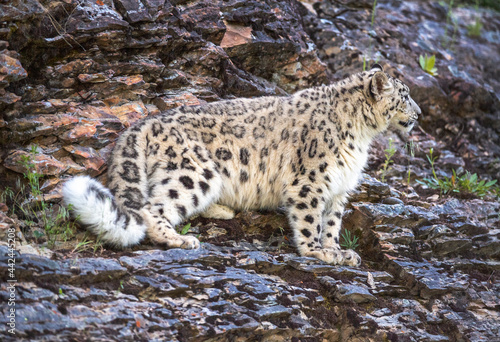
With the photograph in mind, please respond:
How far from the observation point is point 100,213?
4453mm

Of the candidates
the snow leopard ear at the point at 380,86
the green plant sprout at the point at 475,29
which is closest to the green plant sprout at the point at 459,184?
the snow leopard ear at the point at 380,86

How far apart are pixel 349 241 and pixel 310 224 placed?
66cm

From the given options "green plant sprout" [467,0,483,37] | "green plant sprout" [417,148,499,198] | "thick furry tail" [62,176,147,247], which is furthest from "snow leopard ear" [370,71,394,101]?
"green plant sprout" [467,0,483,37]

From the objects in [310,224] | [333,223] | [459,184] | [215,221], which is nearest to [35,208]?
[215,221]

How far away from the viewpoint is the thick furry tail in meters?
4.40

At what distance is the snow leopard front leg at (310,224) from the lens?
5258 millimetres

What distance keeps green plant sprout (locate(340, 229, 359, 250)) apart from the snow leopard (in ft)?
0.76

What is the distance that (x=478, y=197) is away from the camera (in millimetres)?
7137

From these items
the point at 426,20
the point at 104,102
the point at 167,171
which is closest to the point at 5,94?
the point at 104,102

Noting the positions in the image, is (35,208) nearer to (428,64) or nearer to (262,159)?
(262,159)

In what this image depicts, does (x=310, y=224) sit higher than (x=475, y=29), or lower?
lower

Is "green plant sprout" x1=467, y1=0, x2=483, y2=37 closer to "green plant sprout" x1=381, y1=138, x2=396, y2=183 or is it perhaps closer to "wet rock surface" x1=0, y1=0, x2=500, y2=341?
"wet rock surface" x1=0, y1=0, x2=500, y2=341

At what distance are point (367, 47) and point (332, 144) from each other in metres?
4.11

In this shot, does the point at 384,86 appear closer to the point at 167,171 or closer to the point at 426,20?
the point at 167,171
